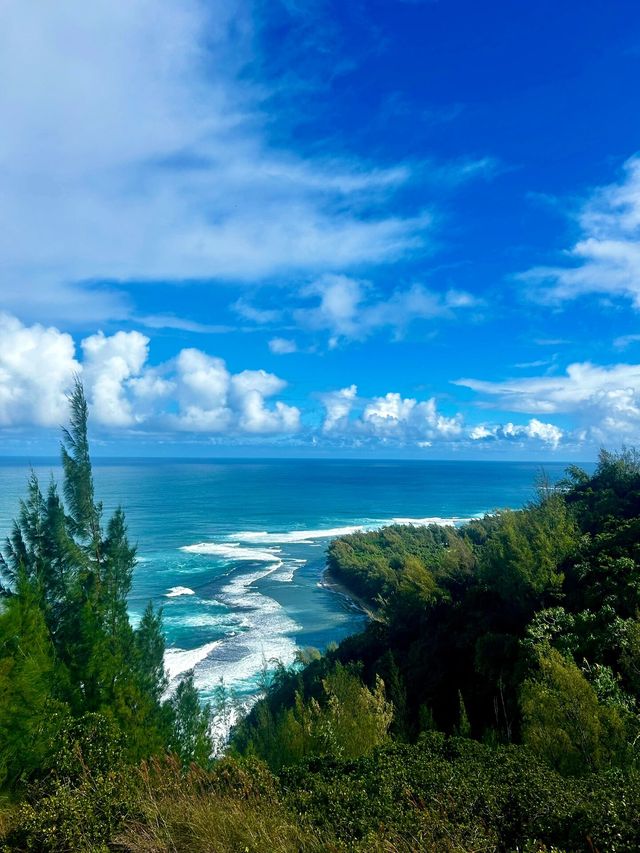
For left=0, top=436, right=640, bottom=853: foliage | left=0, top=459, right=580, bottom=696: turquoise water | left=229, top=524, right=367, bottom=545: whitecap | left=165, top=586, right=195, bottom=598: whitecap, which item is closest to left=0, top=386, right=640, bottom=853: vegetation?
left=0, top=436, right=640, bottom=853: foliage

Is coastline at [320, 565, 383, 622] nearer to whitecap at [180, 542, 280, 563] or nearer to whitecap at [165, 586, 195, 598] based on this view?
whitecap at [180, 542, 280, 563]

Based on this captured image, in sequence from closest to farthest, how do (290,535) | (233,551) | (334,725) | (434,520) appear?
(334,725) < (233,551) < (290,535) < (434,520)

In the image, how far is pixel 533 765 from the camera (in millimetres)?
10047

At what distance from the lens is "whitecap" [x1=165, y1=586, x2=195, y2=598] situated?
166 ft

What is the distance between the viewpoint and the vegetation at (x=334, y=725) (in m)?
7.41

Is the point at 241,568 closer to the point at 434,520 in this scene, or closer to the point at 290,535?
the point at 290,535

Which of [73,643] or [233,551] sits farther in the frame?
[233,551]

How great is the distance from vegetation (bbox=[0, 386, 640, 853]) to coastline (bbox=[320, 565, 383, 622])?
58.7 ft

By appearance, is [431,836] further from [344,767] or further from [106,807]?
[106,807]

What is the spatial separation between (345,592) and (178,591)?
18.1 meters

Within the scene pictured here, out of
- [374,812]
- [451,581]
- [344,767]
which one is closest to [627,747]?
[344,767]

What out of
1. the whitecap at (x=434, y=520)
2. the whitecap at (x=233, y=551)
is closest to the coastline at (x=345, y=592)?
the whitecap at (x=233, y=551)

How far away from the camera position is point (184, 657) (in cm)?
3666

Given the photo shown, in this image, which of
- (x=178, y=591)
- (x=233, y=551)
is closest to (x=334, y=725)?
(x=178, y=591)
